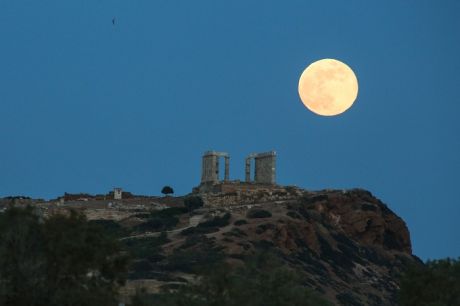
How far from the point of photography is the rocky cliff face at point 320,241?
3521 inches

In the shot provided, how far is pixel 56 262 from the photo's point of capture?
39.7 metres

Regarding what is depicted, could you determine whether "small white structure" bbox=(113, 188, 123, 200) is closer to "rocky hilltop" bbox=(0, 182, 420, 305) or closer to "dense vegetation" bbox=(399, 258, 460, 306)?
"rocky hilltop" bbox=(0, 182, 420, 305)

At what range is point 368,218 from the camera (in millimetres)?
115250

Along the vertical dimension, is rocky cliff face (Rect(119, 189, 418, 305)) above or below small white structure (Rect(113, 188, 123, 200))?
below

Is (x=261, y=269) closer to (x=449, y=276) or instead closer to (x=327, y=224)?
(x=449, y=276)

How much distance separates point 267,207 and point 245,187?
13689 mm

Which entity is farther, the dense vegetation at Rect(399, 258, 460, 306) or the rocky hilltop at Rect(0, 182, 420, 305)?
the rocky hilltop at Rect(0, 182, 420, 305)

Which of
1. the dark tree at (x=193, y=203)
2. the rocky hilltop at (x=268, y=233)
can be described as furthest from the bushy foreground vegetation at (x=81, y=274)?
the dark tree at (x=193, y=203)

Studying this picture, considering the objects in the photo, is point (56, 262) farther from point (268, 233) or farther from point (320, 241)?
point (320, 241)

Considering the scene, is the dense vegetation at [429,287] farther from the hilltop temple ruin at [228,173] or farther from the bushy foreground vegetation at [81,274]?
the hilltop temple ruin at [228,173]

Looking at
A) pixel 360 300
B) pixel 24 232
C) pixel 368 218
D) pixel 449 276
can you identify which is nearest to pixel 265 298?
pixel 24 232

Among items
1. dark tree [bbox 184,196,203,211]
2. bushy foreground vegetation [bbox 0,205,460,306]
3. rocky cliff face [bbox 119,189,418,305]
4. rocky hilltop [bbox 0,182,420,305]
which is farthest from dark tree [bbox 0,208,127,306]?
dark tree [bbox 184,196,203,211]

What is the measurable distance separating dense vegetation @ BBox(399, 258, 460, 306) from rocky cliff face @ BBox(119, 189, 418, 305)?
2300 cm

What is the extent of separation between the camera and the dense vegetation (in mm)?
55719
